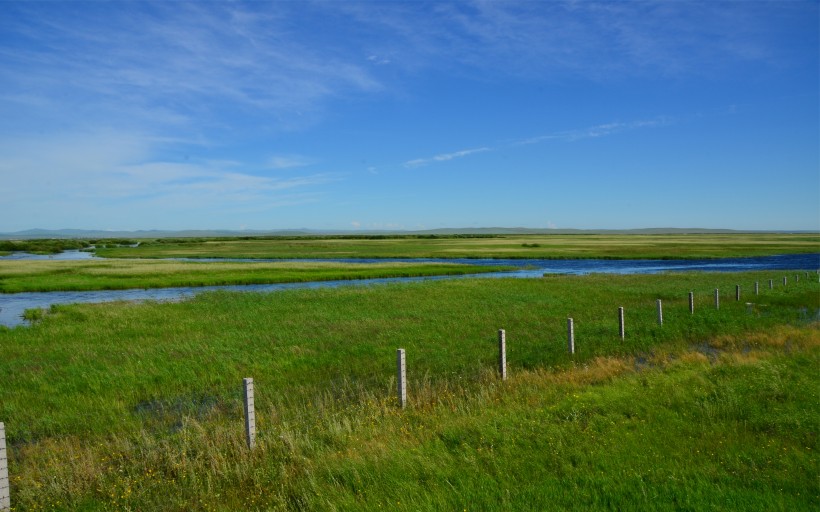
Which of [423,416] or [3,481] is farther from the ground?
[3,481]

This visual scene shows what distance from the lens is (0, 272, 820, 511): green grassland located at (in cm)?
799

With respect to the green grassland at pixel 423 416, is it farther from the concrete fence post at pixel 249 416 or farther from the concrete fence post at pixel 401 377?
the concrete fence post at pixel 401 377

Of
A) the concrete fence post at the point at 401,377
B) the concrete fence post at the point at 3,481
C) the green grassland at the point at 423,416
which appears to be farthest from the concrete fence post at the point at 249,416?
the concrete fence post at the point at 3,481

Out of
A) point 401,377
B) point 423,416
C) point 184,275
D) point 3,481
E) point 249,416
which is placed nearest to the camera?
point 3,481

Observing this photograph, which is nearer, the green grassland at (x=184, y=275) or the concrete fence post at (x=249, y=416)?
the concrete fence post at (x=249, y=416)

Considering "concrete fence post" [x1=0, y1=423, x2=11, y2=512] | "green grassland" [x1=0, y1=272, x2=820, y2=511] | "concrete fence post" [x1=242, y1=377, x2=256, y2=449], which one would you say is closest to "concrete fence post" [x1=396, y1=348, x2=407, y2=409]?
"green grassland" [x1=0, y1=272, x2=820, y2=511]

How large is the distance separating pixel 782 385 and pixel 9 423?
18344 mm

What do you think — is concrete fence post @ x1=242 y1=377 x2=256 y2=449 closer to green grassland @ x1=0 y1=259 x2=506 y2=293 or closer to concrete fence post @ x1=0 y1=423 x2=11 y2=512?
concrete fence post @ x1=0 y1=423 x2=11 y2=512

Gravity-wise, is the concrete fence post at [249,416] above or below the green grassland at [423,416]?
above

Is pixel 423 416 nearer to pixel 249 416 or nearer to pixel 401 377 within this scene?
pixel 401 377

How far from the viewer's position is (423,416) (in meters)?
11.5

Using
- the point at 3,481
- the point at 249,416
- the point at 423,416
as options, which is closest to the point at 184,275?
the point at 249,416

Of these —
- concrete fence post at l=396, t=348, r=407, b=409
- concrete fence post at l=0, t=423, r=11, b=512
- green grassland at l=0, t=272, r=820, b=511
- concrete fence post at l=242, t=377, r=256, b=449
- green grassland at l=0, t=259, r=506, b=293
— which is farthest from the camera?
green grassland at l=0, t=259, r=506, b=293

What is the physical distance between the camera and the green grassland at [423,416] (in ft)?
26.2
